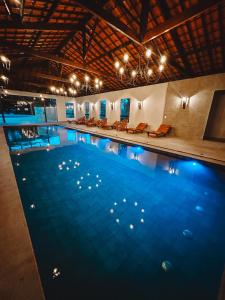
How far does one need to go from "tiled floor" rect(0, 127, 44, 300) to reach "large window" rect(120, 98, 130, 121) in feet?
35.8

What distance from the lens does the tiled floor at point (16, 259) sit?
1.25 m

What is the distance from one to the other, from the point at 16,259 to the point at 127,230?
1.62 metres

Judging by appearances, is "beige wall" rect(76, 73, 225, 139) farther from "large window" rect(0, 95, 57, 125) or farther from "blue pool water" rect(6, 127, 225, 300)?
"large window" rect(0, 95, 57, 125)

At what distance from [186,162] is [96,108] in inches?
484

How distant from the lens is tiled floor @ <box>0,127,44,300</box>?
1.25 metres

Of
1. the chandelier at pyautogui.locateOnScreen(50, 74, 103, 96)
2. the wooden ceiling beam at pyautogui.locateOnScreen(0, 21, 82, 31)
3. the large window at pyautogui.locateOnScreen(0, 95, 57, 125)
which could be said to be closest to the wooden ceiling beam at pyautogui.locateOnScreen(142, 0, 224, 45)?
the wooden ceiling beam at pyautogui.locateOnScreen(0, 21, 82, 31)

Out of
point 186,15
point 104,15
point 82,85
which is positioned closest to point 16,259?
point 104,15

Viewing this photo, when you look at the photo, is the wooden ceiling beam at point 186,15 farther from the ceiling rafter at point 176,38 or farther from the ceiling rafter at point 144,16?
the ceiling rafter at point 176,38

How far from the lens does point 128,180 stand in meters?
4.14

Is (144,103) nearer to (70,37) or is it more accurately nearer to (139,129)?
(139,129)

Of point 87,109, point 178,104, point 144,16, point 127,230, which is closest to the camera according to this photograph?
point 127,230

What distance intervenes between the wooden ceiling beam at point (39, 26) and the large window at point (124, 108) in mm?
6320

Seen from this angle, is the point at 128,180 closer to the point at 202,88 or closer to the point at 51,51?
the point at 202,88

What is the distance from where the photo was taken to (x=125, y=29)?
13.4 ft
